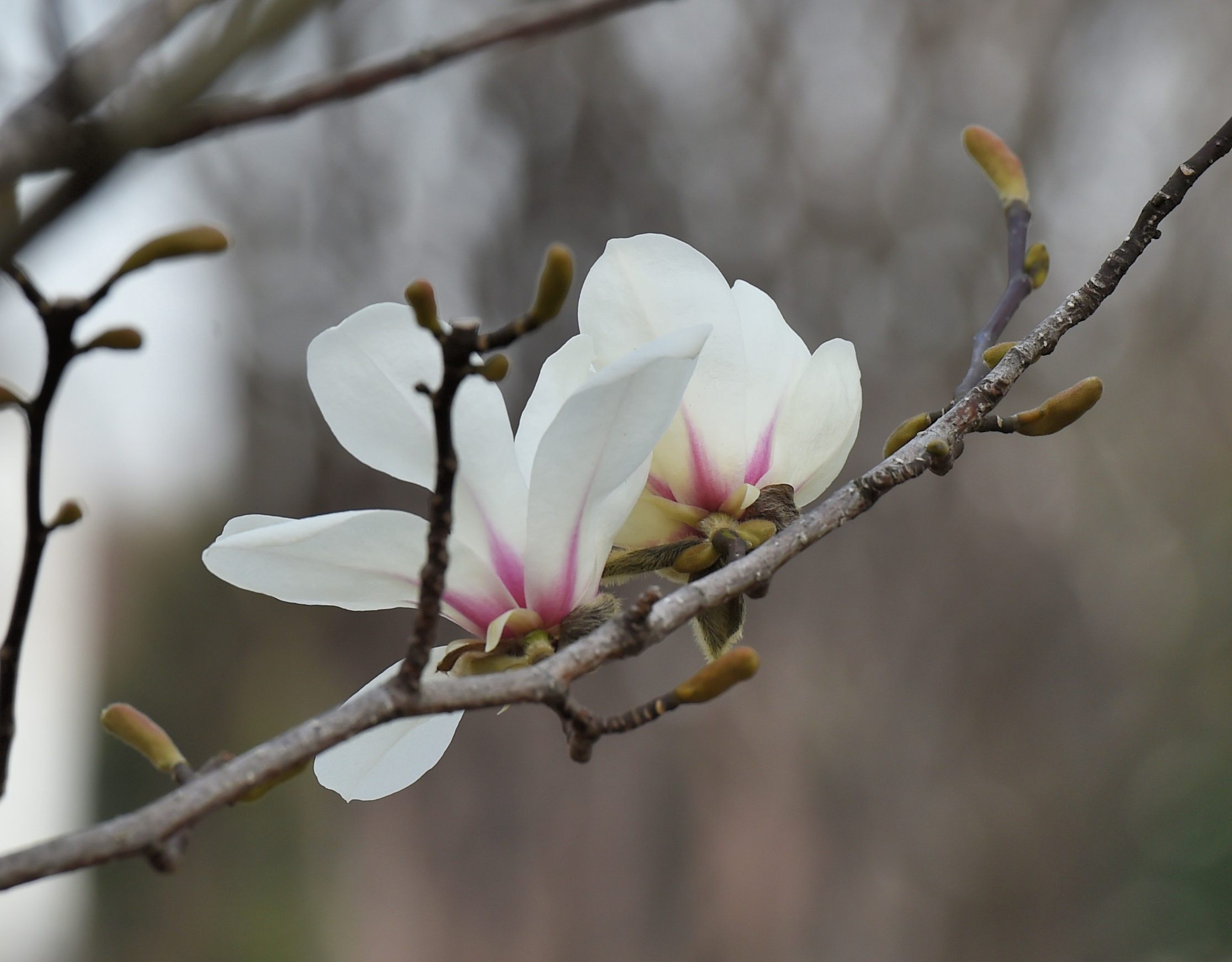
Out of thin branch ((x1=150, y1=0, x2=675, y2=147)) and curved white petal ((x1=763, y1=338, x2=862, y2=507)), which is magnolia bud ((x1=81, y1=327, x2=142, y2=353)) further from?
curved white petal ((x1=763, y1=338, x2=862, y2=507))

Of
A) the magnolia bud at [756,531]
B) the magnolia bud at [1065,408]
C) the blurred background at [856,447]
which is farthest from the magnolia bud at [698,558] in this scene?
the blurred background at [856,447]

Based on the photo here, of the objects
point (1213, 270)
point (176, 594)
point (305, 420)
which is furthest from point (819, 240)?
point (176, 594)

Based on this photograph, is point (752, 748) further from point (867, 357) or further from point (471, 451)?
point (471, 451)

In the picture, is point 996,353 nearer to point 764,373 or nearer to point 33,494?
point 764,373

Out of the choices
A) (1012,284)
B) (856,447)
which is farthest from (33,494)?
(856,447)

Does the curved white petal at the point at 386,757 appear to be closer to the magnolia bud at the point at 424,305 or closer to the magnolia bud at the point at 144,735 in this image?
the magnolia bud at the point at 144,735
